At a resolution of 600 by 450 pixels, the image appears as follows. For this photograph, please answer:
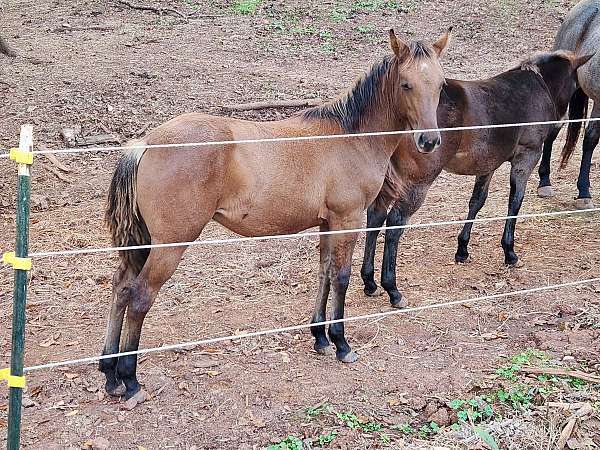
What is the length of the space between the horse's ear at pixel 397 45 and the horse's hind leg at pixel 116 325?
2078 millimetres

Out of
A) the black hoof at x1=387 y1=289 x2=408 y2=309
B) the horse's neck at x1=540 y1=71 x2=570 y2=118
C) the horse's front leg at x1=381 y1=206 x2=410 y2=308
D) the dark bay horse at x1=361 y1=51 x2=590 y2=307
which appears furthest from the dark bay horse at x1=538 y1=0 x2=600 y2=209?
the black hoof at x1=387 y1=289 x2=408 y2=309

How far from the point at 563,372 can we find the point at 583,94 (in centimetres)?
450

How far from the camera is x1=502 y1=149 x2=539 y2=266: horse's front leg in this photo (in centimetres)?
Answer: 596

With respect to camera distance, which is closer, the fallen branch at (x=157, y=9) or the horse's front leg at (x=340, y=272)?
the horse's front leg at (x=340, y=272)

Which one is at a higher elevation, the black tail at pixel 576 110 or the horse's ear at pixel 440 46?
the horse's ear at pixel 440 46

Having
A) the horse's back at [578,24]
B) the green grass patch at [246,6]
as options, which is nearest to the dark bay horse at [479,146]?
the horse's back at [578,24]

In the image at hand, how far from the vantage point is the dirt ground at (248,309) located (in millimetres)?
3785

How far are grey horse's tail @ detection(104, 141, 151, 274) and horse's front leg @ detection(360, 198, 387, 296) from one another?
2.00 meters

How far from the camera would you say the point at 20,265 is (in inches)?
97.3

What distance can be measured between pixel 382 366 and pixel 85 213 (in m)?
3.79

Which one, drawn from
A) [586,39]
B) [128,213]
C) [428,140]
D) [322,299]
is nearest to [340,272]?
[322,299]

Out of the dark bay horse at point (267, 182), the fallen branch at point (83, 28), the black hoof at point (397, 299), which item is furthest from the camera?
the fallen branch at point (83, 28)

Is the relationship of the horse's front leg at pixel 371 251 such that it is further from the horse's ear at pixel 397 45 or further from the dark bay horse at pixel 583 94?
the dark bay horse at pixel 583 94

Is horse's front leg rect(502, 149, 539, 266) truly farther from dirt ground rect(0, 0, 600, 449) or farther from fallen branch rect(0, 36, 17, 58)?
fallen branch rect(0, 36, 17, 58)
